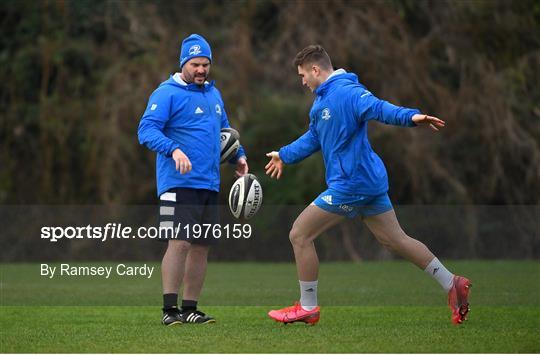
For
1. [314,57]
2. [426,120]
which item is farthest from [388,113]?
[314,57]

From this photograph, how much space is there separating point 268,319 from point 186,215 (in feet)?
3.85

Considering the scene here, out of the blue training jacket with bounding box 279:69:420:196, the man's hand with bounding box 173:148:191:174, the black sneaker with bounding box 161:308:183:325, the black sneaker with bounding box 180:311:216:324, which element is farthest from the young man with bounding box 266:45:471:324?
the man's hand with bounding box 173:148:191:174

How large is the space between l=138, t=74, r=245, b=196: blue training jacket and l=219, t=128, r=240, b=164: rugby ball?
0.59ft

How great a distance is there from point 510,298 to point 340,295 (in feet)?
5.82

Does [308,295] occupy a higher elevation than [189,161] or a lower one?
lower

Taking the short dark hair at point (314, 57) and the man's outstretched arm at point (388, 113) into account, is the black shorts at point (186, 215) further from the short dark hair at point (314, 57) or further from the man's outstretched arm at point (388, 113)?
the man's outstretched arm at point (388, 113)

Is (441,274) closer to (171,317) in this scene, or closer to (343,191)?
(343,191)

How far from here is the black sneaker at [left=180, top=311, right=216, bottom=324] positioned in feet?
26.0

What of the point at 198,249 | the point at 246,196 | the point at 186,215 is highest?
the point at 246,196

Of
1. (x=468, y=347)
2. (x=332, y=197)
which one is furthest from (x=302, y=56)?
(x=468, y=347)

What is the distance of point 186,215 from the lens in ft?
25.9

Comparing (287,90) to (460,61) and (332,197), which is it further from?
(332,197)

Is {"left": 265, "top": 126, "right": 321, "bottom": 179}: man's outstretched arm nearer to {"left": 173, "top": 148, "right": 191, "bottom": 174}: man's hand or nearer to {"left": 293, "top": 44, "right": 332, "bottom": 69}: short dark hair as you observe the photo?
{"left": 293, "top": 44, "right": 332, "bottom": 69}: short dark hair

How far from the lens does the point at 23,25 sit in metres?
20.2
